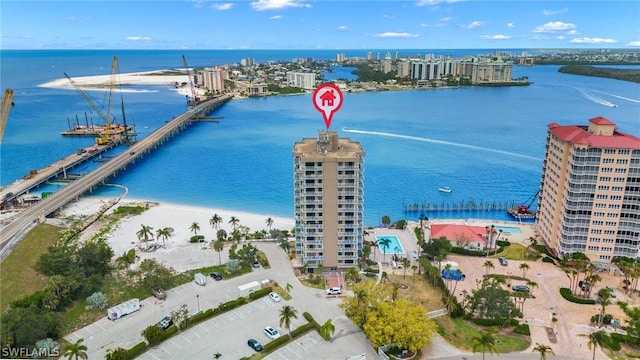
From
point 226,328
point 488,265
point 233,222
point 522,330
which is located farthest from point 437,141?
point 226,328

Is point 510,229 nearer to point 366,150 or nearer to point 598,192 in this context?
point 598,192

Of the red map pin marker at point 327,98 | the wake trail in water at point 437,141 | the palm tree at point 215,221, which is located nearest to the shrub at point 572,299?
the red map pin marker at point 327,98

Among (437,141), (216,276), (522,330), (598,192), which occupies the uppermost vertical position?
(598,192)

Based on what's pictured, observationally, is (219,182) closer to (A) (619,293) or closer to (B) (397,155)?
(B) (397,155)

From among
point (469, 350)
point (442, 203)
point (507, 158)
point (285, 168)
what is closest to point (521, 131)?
point (507, 158)

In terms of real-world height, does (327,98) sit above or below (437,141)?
above

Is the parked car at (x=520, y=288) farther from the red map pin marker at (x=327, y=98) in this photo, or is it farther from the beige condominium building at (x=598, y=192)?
the red map pin marker at (x=327, y=98)
